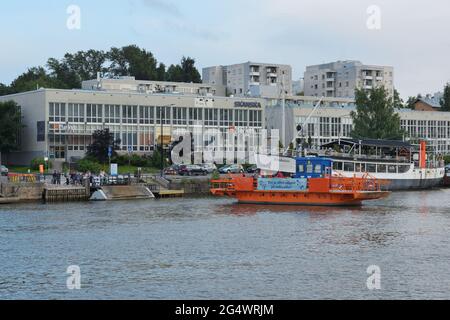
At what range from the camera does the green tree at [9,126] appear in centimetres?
10925

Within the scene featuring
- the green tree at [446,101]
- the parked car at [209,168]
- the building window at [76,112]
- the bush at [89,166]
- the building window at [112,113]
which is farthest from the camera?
the green tree at [446,101]

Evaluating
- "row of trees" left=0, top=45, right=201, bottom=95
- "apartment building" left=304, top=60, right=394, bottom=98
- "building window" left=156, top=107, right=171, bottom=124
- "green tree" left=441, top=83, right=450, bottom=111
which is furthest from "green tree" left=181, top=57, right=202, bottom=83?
"building window" left=156, top=107, right=171, bottom=124

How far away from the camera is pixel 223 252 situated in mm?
41625

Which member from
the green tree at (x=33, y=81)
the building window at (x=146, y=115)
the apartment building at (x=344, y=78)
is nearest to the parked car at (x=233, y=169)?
the building window at (x=146, y=115)

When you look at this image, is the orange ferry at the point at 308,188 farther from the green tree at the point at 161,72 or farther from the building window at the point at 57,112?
the green tree at the point at 161,72

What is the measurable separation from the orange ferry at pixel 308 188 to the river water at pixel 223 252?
11.6ft

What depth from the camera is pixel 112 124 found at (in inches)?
4614

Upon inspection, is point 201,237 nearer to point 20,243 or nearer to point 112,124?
point 20,243

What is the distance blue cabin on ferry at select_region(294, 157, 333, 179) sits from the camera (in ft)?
234

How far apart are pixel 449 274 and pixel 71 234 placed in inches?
920

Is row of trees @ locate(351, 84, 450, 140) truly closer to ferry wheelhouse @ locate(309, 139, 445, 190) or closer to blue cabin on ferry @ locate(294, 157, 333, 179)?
ferry wheelhouse @ locate(309, 139, 445, 190)

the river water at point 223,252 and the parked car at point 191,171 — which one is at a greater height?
the parked car at point 191,171

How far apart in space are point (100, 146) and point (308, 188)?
44194 millimetres

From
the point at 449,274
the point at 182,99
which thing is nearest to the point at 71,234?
the point at 449,274
